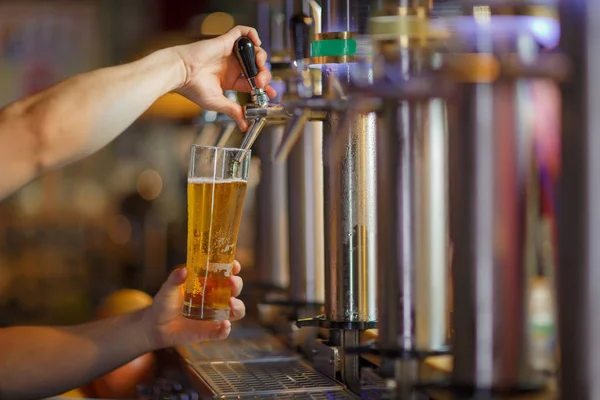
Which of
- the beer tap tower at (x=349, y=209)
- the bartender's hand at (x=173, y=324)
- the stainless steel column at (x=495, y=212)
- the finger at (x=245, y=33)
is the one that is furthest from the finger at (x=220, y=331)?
the stainless steel column at (x=495, y=212)

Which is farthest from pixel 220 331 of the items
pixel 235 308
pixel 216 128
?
pixel 216 128

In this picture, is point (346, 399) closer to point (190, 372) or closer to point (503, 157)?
point (190, 372)

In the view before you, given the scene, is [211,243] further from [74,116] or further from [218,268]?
[74,116]

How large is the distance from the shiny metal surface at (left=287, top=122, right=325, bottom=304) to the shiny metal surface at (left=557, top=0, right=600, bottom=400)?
1.03m

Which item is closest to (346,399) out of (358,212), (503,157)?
(358,212)

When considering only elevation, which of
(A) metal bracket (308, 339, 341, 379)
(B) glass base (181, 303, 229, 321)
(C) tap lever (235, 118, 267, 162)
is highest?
(C) tap lever (235, 118, 267, 162)

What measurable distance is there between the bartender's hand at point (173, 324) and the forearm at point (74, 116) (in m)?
0.26

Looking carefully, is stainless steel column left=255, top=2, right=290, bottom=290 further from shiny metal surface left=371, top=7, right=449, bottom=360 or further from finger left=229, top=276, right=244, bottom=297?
shiny metal surface left=371, top=7, right=449, bottom=360

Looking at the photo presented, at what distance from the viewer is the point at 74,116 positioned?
55.0 inches

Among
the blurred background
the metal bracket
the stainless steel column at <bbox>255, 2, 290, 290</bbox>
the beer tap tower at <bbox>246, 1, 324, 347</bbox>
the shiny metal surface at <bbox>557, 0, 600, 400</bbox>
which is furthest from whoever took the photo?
the blurred background

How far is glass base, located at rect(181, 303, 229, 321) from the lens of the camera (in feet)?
4.71

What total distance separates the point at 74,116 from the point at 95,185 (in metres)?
4.19

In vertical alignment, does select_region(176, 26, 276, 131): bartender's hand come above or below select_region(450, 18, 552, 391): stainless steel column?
above

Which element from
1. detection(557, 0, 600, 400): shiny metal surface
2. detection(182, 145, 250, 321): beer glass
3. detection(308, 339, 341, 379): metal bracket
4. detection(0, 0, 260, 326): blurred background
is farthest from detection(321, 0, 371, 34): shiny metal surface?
detection(0, 0, 260, 326): blurred background
